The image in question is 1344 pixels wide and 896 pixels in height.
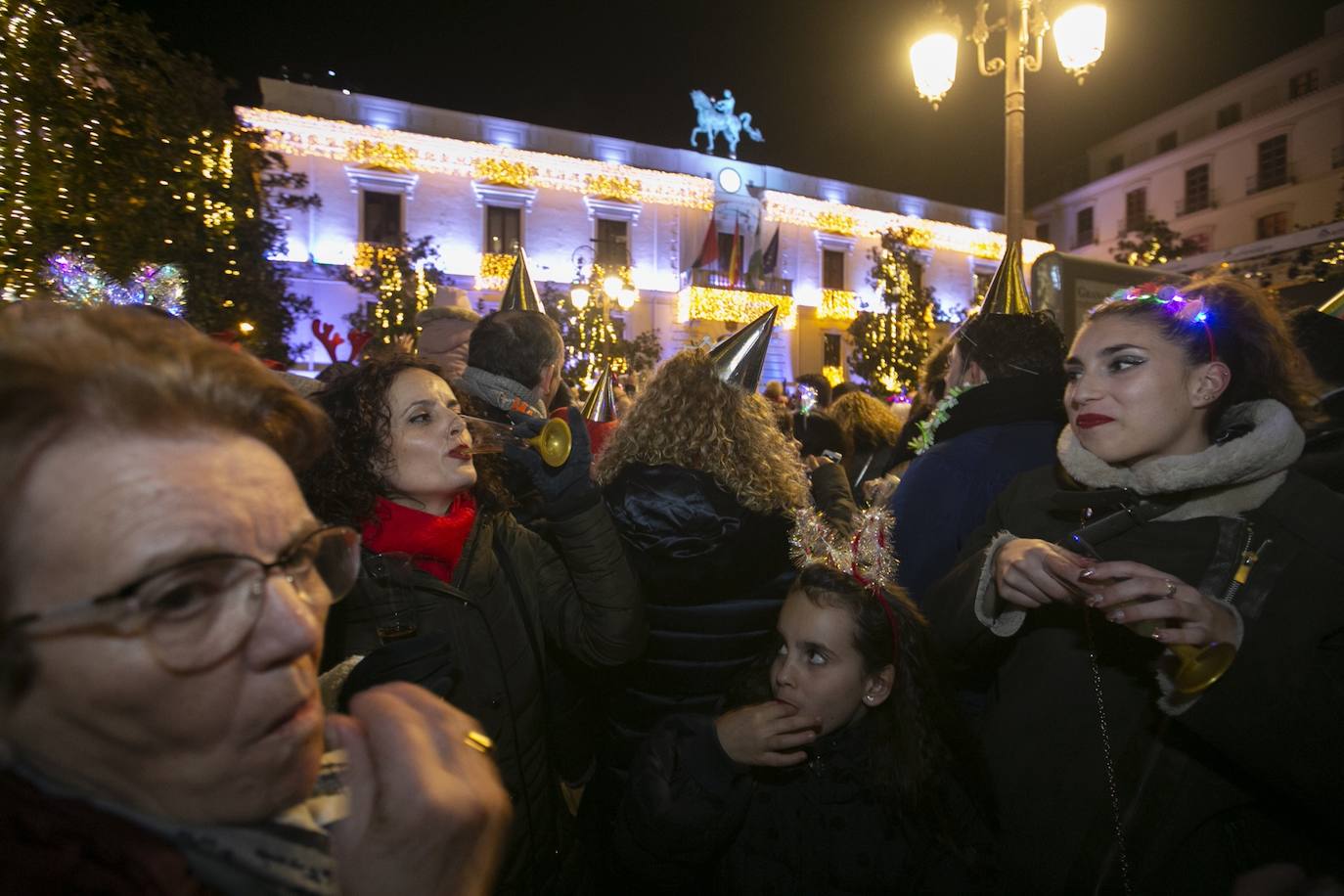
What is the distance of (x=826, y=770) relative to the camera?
182 cm

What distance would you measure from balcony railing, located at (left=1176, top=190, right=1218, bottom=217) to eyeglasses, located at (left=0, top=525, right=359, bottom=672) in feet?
137

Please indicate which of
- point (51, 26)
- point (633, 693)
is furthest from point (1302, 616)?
point (51, 26)

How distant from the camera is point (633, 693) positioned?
2.33m

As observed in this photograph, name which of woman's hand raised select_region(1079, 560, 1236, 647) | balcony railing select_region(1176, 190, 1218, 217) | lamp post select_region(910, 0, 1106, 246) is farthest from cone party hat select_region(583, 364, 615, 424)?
balcony railing select_region(1176, 190, 1218, 217)

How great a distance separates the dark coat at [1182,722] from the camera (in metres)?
1.36

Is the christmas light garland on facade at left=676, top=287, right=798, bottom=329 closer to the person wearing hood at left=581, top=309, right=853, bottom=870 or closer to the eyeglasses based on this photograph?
the person wearing hood at left=581, top=309, right=853, bottom=870

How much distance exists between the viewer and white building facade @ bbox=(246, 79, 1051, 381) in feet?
76.4

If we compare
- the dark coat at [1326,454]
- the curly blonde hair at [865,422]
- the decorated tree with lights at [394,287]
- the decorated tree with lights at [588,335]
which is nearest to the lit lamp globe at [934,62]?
the curly blonde hair at [865,422]

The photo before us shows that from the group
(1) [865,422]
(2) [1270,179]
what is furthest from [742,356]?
(2) [1270,179]

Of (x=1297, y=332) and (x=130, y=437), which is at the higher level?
(x=1297, y=332)

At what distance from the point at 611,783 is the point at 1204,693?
187cm

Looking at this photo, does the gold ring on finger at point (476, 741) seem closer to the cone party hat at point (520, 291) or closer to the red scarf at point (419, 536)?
the red scarf at point (419, 536)

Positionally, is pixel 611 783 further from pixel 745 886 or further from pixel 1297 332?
pixel 1297 332

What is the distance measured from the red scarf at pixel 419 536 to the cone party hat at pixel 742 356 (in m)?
1.15
